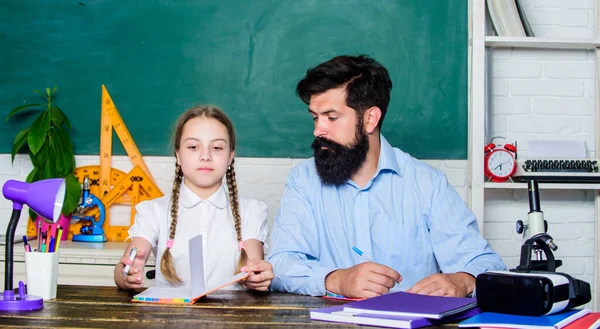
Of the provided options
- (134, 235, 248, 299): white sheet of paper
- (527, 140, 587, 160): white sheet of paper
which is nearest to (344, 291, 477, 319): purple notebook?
(134, 235, 248, 299): white sheet of paper

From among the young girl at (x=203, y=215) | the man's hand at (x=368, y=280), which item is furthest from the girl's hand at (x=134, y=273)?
the man's hand at (x=368, y=280)

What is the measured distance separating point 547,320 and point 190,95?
7.25ft

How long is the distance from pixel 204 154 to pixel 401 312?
981 millimetres

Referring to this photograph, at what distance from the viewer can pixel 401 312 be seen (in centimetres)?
134

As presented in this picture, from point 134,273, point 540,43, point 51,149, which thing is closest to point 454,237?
→ point 134,273

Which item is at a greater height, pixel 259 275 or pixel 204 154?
pixel 204 154

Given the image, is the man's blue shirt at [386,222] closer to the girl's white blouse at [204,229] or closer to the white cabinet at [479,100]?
the girl's white blouse at [204,229]

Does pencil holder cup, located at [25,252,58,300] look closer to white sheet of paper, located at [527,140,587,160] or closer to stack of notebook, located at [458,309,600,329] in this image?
stack of notebook, located at [458,309,600,329]

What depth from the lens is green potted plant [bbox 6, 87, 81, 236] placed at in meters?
3.03

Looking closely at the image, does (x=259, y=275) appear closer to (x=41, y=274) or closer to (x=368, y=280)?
(x=368, y=280)

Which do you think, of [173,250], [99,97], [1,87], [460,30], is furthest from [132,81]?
[460,30]

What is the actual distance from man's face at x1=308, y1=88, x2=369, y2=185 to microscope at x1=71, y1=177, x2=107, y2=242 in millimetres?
1264

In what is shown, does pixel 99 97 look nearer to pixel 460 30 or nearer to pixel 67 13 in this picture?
pixel 67 13

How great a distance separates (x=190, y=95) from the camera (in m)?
3.20
